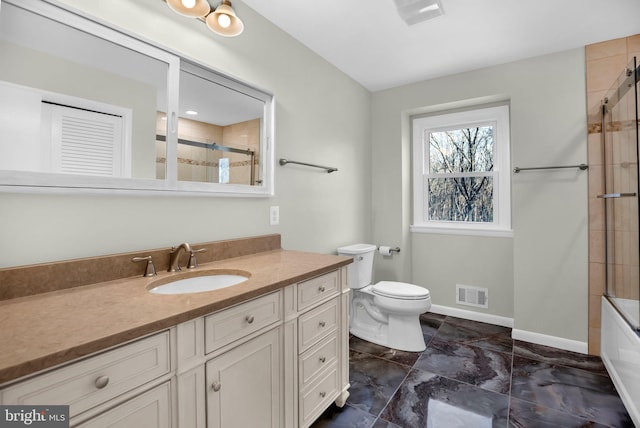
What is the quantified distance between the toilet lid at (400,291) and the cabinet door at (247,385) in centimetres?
136

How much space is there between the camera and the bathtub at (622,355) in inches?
64.0

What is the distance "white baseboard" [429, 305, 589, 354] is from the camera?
243 cm

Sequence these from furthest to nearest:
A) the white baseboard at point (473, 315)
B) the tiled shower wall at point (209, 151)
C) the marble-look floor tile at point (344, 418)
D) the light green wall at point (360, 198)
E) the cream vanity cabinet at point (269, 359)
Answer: the white baseboard at point (473, 315)
the marble-look floor tile at point (344, 418)
the tiled shower wall at point (209, 151)
the light green wall at point (360, 198)
the cream vanity cabinet at point (269, 359)

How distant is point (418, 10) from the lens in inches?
75.2

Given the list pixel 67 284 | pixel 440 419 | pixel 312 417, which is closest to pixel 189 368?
pixel 67 284

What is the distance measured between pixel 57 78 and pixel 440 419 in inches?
91.0

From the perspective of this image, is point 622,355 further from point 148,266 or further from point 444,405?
point 148,266

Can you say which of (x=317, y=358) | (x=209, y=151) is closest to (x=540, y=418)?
(x=317, y=358)

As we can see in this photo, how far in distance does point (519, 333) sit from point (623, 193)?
4.36 feet

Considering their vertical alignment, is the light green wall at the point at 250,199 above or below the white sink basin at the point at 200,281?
above

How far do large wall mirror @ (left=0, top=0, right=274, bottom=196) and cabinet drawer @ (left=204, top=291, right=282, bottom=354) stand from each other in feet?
2.33

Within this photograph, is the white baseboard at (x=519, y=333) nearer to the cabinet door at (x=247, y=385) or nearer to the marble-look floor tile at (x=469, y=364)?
the marble-look floor tile at (x=469, y=364)

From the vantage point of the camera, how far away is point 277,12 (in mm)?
1966

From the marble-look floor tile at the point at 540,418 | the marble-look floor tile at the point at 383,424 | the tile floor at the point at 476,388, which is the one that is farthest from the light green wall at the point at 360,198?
the marble-look floor tile at the point at 383,424
